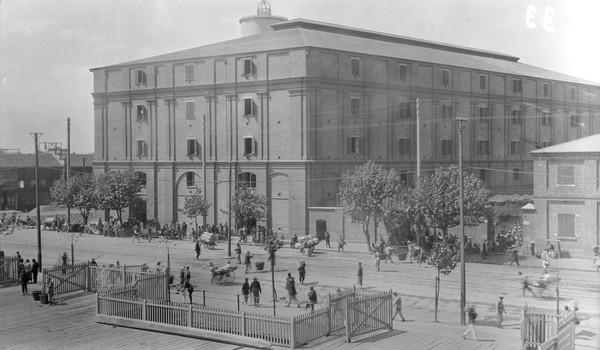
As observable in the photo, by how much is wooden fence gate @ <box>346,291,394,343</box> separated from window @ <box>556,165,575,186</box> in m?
21.7

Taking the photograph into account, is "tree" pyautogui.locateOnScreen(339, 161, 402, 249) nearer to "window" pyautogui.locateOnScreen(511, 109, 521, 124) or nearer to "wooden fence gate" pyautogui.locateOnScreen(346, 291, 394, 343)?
"wooden fence gate" pyautogui.locateOnScreen(346, 291, 394, 343)

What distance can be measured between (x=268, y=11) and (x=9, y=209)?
95.2ft

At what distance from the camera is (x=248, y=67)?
2132 inches

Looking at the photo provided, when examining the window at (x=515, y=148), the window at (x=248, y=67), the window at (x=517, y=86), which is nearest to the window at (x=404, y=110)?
the window at (x=248, y=67)

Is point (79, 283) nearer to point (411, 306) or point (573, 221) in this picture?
point (411, 306)

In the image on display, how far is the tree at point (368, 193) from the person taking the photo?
43391 millimetres

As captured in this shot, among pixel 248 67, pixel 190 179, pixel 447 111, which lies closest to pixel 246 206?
pixel 190 179

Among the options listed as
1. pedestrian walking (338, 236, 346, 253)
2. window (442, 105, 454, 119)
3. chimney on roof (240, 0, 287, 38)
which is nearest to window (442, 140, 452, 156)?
window (442, 105, 454, 119)

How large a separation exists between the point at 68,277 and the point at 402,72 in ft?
121

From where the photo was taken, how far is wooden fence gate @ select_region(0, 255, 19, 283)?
33.3m

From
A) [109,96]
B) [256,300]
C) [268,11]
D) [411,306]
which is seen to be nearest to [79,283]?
[256,300]

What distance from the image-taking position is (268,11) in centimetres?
6366

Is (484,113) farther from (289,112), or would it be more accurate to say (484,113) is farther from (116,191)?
(116,191)

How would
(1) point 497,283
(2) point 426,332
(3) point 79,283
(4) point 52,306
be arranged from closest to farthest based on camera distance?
1. (2) point 426,332
2. (4) point 52,306
3. (3) point 79,283
4. (1) point 497,283
